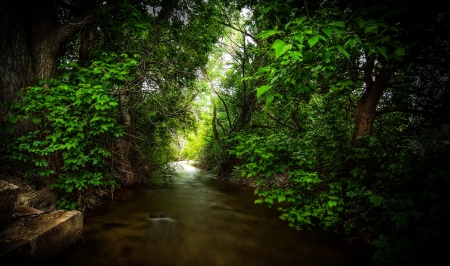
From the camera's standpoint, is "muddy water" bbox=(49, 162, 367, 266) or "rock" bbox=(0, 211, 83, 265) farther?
"muddy water" bbox=(49, 162, 367, 266)

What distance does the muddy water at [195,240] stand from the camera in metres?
3.25

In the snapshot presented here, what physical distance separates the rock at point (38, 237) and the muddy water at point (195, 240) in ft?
0.79

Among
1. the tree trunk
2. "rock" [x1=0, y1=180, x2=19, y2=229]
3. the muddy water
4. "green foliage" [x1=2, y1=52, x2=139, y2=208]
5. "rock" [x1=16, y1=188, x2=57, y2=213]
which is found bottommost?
the muddy water

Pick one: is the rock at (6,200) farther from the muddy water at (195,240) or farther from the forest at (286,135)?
the forest at (286,135)

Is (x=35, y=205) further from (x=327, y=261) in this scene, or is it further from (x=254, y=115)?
(x=254, y=115)

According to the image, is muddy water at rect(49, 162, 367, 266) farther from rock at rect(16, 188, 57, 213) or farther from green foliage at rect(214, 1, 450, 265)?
rock at rect(16, 188, 57, 213)

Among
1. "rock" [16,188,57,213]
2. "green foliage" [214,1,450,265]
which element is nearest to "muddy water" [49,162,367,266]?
"green foliage" [214,1,450,265]

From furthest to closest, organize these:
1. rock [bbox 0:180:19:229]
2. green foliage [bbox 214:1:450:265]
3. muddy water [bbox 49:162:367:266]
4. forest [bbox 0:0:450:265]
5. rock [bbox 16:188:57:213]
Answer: rock [bbox 16:188:57:213], muddy water [bbox 49:162:367:266], forest [bbox 0:0:450:265], rock [bbox 0:180:19:229], green foliage [bbox 214:1:450:265]

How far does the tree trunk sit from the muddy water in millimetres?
2495

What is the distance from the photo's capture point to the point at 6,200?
7.73 ft

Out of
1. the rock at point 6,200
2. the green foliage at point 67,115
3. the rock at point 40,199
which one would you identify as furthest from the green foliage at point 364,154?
the rock at point 40,199

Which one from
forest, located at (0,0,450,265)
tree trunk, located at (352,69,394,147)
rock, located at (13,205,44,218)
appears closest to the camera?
forest, located at (0,0,450,265)

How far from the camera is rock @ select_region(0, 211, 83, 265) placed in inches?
85.5

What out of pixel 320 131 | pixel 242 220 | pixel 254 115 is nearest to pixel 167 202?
pixel 242 220
